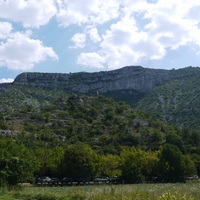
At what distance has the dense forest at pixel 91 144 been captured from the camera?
204 ft

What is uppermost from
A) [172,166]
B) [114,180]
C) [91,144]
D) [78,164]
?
[91,144]

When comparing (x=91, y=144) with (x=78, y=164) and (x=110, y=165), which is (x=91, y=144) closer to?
(x=110, y=165)

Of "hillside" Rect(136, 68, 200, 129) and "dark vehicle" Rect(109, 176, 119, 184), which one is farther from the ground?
"hillside" Rect(136, 68, 200, 129)

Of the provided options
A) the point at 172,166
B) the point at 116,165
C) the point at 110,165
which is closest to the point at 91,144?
the point at 110,165

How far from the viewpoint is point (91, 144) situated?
3853 inches

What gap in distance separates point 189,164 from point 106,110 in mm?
63474

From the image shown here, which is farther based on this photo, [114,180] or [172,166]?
[172,166]

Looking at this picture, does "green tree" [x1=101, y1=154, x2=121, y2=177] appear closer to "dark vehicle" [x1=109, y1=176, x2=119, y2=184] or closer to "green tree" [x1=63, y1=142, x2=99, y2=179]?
"dark vehicle" [x1=109, y1=176, x2=119, y2=184]

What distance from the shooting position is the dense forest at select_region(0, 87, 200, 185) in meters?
62.2

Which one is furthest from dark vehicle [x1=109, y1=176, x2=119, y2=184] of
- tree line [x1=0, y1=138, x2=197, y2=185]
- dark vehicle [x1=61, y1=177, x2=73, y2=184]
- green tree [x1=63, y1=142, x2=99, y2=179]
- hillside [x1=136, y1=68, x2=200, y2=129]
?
hillside [x1=136, y1=68, x2=200, y2=129]

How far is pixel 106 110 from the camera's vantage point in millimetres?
130125

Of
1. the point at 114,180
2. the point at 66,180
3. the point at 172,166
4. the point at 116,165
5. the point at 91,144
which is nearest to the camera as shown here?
the point at 66,180

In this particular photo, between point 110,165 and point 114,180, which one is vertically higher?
point 110,165

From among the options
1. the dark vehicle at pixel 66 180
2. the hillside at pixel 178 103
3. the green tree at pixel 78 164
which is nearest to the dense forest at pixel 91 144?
the green tree at pixel 78 164
